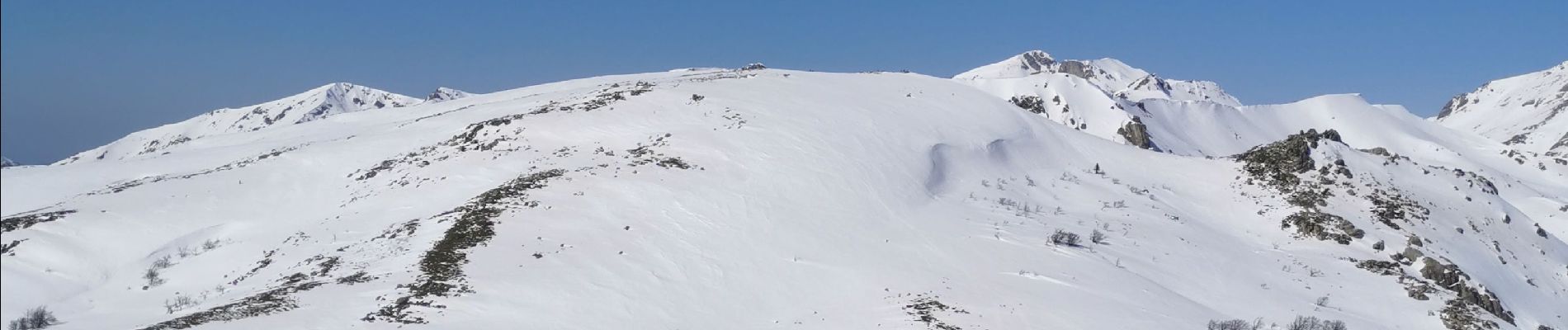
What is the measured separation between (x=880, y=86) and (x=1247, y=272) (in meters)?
25.9

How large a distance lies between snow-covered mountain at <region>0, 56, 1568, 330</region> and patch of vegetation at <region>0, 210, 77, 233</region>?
5.6 inches

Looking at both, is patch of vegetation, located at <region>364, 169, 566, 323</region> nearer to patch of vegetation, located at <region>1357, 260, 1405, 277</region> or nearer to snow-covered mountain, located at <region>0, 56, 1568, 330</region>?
snow-covered mountain, located at <region>0, 56, 1568, 330</region>

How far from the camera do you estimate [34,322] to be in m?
18.2

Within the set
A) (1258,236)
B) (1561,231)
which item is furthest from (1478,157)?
(1258,236)

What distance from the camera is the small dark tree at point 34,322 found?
17859 mm

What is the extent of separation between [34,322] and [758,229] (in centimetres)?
1609

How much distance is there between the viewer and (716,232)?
80.1 ft

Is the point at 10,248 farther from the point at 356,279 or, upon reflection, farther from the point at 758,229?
the point at 758,229

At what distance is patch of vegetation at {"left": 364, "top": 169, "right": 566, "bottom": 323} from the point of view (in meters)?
18.0

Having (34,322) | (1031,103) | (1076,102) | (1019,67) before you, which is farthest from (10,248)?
(1019,67)

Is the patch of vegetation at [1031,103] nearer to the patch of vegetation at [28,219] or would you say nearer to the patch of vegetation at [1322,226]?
the patch of vegetation at [1322,226]

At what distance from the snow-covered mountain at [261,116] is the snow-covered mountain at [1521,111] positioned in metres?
146

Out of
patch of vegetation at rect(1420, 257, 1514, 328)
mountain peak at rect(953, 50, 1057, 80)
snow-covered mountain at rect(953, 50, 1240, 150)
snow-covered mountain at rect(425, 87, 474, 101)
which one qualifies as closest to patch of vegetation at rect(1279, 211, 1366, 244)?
patch of vegetation at rect(1420, 257, 1514, 328)

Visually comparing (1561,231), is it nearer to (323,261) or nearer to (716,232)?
(716,232)
